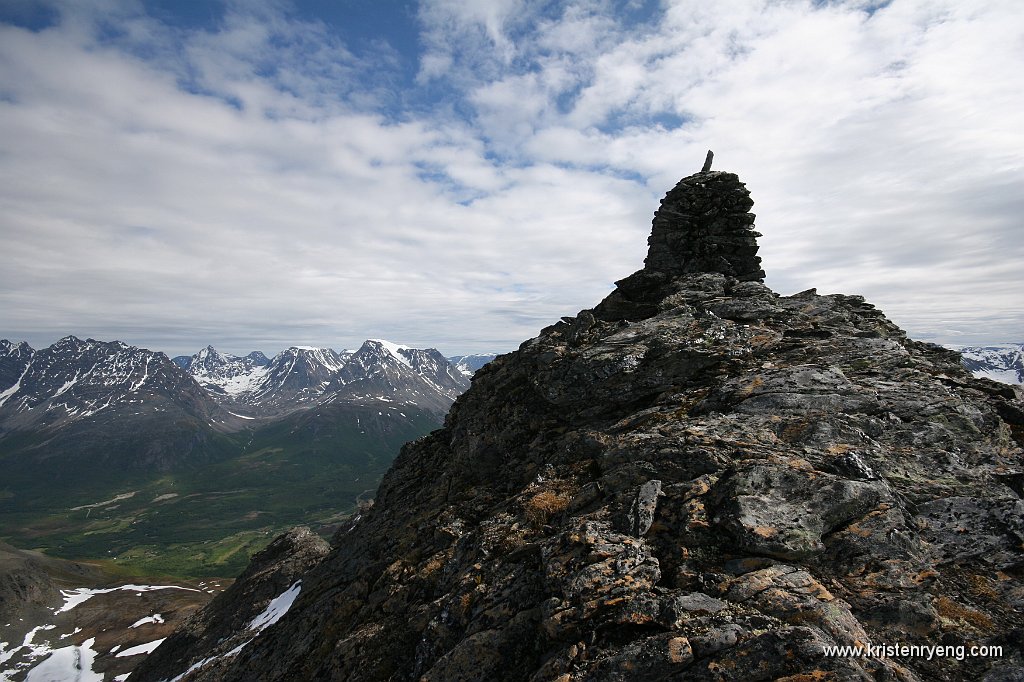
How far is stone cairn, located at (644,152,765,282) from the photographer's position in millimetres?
35500

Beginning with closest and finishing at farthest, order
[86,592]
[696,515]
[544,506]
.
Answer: [696,515], [544,506], [86,592]

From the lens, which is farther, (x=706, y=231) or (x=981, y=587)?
(x=706, y=231)

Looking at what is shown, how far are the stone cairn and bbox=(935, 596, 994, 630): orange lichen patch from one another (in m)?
26.5

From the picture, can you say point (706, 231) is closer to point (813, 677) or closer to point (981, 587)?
point (981, 587)

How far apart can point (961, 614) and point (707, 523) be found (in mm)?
5799

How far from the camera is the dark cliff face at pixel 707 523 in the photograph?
35.8 feet

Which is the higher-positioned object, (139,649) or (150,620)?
(139,649)

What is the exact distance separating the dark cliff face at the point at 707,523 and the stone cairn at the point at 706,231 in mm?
8303

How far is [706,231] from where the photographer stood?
36.9 m

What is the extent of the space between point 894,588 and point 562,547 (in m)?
Result: 8.74

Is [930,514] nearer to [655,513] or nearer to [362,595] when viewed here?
[655,513]

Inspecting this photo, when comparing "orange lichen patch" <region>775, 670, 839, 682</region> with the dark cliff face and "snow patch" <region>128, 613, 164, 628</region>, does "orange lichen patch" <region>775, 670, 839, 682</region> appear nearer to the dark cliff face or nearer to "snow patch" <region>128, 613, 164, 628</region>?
the dark cliff face

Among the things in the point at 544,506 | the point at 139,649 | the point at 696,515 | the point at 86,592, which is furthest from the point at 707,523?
the point at 86,592

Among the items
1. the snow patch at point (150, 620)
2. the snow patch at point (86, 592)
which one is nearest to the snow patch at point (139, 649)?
the snow patch at point (150, 620)
